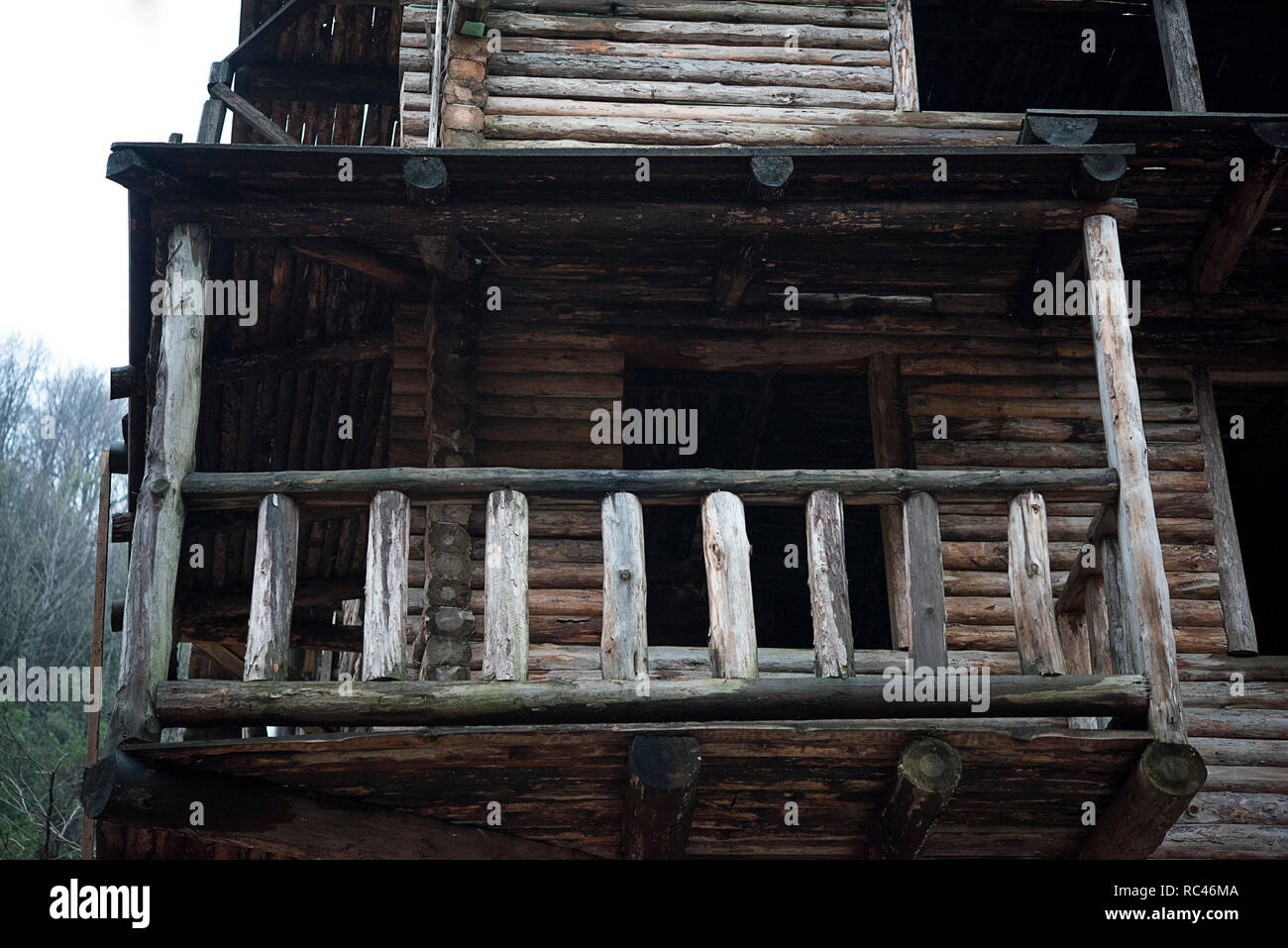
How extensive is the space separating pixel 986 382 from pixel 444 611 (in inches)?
144

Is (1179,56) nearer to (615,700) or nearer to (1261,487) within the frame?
(1261,487)

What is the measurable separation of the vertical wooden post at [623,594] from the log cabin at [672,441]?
0.9 inches

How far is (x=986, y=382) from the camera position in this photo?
8430 mm

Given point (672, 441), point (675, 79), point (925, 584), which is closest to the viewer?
point (925, 584)

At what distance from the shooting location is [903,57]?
29.3 feet

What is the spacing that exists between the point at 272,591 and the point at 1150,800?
12.7ft

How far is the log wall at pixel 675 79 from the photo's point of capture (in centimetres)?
852

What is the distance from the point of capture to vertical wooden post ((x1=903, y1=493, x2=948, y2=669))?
588 cm

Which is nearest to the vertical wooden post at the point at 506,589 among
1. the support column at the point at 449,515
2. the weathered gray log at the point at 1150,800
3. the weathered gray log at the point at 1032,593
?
the support column at the point at 449,515

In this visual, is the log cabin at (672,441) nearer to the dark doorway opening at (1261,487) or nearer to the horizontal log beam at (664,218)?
the horizontal log beam at (664,218)

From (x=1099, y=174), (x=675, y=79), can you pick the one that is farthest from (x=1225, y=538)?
(x=675, y=79)

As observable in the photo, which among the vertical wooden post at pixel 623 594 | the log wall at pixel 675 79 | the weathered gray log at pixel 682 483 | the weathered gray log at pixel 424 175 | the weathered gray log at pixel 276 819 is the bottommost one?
the weathered gray log at pixel 276 819
